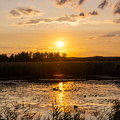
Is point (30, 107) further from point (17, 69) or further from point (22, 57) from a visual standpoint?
point (22, 57)

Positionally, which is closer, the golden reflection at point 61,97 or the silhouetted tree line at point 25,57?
the golden reflection at point 61,97

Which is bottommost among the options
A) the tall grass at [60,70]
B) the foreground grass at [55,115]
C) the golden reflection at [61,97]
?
the golden reflection at [61,97]

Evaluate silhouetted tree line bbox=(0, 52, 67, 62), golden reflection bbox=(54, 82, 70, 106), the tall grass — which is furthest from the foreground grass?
silhouetted tree line bbox=(0, 52, 67, 62)

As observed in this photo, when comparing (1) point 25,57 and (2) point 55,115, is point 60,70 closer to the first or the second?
(2) point 55,115

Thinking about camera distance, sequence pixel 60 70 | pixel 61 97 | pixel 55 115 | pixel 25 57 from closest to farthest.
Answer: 1. pixel 55 115
2. pixel 61 97
3. pixel 60 70
4. pixel 25 57

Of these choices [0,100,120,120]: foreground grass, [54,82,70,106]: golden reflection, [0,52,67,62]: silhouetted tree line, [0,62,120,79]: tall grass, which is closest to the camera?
[0,100,120,120]: foreground grass

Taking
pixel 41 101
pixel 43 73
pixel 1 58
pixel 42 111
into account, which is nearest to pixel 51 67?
pixel 43 73

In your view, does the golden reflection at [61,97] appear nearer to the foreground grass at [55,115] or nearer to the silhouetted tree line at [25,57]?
the foreground grass at [55,115]

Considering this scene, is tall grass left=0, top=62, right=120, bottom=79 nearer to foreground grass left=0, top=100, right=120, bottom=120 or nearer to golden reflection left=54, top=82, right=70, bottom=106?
golden reflection left=54, top=82, right=70, bottom=106

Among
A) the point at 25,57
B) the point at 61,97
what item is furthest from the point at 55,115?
the point at 25,57

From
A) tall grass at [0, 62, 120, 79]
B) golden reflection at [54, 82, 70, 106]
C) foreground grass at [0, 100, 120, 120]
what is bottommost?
golden reflection at [54, 82, 70, 106]

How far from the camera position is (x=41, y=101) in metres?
21.5

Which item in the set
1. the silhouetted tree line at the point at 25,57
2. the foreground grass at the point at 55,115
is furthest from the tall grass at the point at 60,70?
the silhouetted tree line at the point at 25,57

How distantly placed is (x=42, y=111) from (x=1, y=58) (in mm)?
126475
